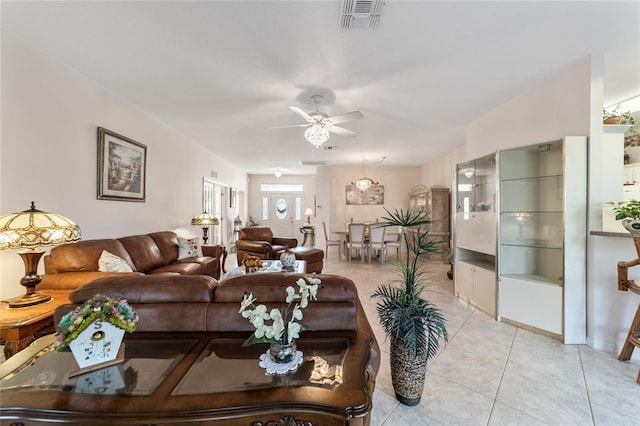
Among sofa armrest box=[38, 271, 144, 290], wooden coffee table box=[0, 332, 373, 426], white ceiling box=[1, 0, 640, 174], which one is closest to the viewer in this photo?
wooden coffee table box=[0, 332, 373, 426]

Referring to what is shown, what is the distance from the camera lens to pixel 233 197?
8.20 m

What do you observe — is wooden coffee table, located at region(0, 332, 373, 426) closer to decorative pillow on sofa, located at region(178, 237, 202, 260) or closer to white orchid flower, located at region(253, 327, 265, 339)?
white orchid flower, located at region(253, 327, 265, 339)

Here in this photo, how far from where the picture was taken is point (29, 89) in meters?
2.30

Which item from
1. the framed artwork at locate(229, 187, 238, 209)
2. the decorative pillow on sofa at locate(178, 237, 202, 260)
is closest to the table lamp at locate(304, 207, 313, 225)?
the framed artwork at locate(229, 187, 238, 209)

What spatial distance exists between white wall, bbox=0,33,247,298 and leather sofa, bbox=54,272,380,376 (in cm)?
166

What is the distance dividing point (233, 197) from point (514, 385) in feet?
25.4

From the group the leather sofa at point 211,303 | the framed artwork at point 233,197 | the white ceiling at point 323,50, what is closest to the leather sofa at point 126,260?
the leather sofa at point 211,303

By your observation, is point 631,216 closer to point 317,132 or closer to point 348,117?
point 348,117

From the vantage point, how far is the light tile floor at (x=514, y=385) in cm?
164

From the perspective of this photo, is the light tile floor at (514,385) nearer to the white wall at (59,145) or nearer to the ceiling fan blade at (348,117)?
the ceiling fan blade at (348,117)

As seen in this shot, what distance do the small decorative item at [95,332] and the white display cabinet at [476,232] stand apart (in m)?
3.61

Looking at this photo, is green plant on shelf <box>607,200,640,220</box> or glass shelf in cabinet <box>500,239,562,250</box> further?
glass shelf in cabinet <box>500,239,562,250</box>

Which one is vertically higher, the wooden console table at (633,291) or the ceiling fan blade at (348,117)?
the ceiling fan blade at (348,117)

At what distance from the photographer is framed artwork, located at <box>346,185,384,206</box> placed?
8.22m
